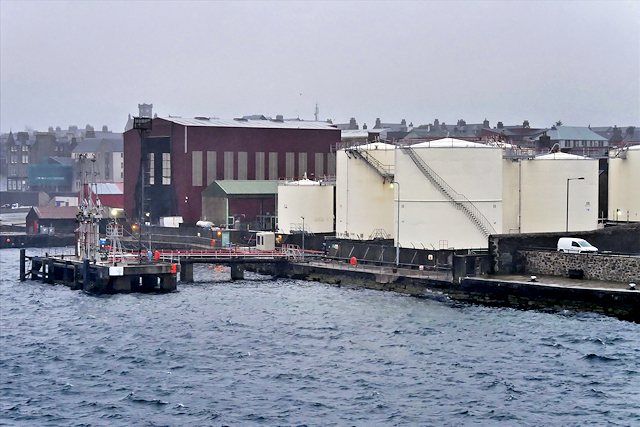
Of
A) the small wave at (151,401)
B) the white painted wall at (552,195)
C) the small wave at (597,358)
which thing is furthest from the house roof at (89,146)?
the small wave at (151,401)

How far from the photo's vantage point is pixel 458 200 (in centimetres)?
6012

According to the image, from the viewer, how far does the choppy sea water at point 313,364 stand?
33062mm

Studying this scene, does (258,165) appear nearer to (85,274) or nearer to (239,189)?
(239,189)

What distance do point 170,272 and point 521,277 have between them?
20.7m

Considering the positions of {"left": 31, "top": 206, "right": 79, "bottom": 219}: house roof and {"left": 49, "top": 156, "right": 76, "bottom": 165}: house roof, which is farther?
{"left": 49, "top": 156, "right": 76, "bottom": 165}: house roof

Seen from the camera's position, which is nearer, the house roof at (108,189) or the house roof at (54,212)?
the house roof at (54,212)

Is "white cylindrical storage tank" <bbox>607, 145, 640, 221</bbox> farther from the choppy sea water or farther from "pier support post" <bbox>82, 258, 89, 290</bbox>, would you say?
"pier support post" <bbox>82, 258, 89, 290</bbox>

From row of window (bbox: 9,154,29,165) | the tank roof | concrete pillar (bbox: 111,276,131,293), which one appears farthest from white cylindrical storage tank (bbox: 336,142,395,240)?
row of window (bbox: 9,154,29,165)

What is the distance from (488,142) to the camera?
6431 cm

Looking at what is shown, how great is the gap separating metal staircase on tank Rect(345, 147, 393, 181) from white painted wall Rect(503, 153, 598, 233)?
853cm

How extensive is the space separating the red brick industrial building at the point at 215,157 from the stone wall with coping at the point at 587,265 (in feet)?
126

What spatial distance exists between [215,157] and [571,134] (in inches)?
2448

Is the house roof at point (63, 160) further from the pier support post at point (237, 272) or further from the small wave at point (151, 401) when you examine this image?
the small wave at point (151, 401)

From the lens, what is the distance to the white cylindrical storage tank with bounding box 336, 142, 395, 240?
227 feet
